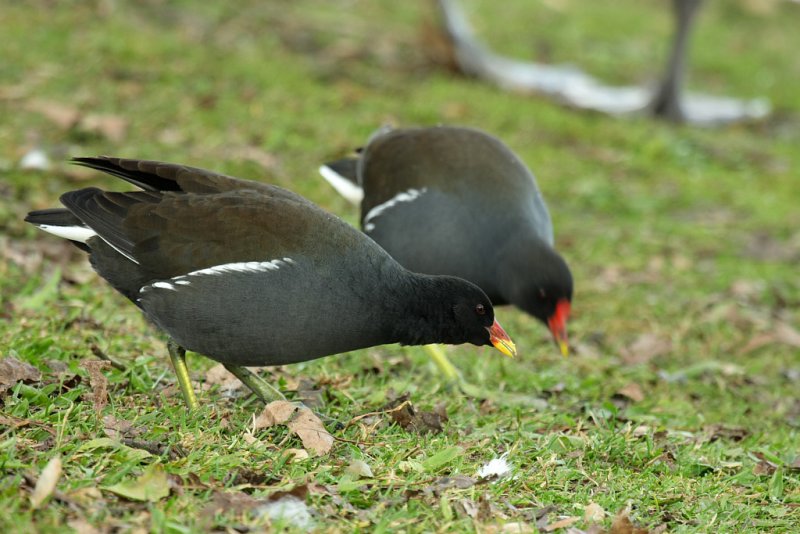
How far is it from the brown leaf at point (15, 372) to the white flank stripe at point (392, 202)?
1847mm

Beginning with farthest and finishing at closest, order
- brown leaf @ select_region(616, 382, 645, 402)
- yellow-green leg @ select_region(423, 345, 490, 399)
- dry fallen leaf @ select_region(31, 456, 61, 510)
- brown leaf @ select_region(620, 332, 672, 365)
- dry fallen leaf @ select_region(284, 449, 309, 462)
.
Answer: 1. brown leaf @ select_region(620, 332, 672, 365)
2. brown leaf @ select_region(616, 382, 645, 402)
3. yellow-green leg @ select_region(423, 345, 490, 399)
4. dry fallen leaf @ select_region(284, 449, 309, 462)
5. dry fallen leaf @ select_region(31, 456, 61, 510)

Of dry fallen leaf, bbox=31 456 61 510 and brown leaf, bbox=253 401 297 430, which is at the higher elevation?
dry fallen leaf, bbox=31 456 61 510

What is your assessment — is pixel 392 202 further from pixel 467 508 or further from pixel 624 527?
pixel 624 527

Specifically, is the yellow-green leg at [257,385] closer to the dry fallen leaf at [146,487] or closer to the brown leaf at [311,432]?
the brown leaf at [311,432]

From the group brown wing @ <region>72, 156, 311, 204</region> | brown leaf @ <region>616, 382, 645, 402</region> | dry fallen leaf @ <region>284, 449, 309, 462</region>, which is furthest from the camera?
brown leaf @ <region>616, 382, 645, 402</region>

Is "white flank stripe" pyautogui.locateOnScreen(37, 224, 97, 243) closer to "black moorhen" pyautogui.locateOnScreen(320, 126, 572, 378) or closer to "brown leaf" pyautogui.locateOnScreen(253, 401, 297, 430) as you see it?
"brown leaf" pyautogui.locateOnScreen(253, 401, 297, 430)

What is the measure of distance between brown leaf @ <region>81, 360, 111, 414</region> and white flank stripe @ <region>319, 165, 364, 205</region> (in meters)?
2.00

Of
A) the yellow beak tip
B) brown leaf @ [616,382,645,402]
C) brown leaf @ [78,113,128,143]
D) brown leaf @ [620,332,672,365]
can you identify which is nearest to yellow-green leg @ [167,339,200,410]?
the yellow beak tip

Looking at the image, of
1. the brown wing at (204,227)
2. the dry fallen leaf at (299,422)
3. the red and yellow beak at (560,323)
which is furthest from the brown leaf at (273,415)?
the red and yellow beak at (560,323)

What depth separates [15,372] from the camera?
140 inches

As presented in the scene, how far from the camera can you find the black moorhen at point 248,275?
350cm

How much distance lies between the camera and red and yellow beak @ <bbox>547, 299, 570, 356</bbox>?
493 centimetres

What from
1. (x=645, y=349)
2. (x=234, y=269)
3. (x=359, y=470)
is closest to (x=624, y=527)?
(x=359, y=470)

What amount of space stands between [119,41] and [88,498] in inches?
250
